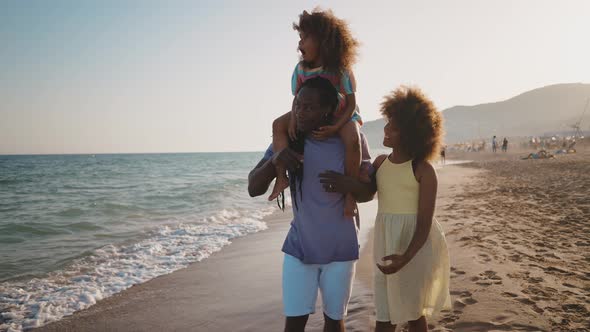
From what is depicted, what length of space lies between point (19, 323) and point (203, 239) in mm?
4016

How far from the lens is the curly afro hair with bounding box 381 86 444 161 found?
6.78 feet

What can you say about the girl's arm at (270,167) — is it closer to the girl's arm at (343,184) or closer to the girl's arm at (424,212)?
the girl's arm at (343,184)

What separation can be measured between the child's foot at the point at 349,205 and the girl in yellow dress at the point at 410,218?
348mm

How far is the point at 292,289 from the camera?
1824 mm

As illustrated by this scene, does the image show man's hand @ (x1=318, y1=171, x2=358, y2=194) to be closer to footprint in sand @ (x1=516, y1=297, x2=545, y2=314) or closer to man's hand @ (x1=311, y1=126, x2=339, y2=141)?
man's hand @ (x1=311, y1=126, x2=339, y2=141)

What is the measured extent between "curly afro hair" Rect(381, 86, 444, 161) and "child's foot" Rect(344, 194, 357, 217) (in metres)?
0.47

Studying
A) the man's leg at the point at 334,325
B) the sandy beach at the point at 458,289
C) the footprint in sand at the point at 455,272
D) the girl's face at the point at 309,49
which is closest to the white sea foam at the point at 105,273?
the sandy beach at the point at 458,289

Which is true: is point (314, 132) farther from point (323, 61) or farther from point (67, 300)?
point (67, 300)

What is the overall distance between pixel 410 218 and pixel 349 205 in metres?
0.45

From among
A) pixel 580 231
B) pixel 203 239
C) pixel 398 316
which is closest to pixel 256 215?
pixel 203 239

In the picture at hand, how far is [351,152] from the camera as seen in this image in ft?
6.29

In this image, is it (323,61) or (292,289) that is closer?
(292,289)

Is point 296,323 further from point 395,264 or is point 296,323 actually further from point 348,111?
point 348,111

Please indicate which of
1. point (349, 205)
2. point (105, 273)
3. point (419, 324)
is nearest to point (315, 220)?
point (349, 205)
